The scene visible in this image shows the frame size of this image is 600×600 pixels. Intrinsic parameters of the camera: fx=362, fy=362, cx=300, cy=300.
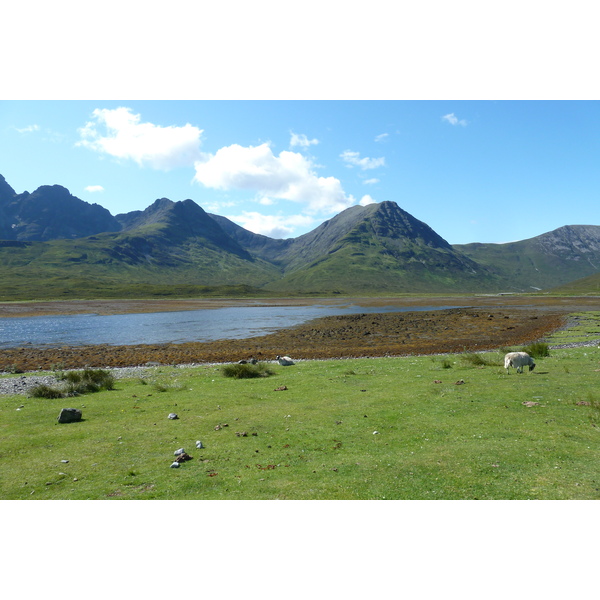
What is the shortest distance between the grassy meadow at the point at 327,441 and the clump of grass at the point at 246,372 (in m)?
3.40

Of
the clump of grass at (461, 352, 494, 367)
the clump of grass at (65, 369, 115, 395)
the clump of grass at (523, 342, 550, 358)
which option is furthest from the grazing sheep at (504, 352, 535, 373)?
the clump of grass at (65, 369, 115, 395)

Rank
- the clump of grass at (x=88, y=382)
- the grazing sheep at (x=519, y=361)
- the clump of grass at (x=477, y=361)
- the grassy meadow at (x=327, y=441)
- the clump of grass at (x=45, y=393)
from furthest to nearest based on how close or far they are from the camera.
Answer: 1. the clump of grass at (x=477, y=361)
2. the clump of grass at (x=88, y=382)
3. the clump of grass at (x=45, y=393)
4. the grazing sheep at (x=519, y=361)
5. the grassy meadow at (x=327, y=441)

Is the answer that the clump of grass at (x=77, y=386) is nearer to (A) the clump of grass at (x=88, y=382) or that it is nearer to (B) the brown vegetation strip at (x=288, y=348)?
(A) the clump of grass at (x=88, y=382)

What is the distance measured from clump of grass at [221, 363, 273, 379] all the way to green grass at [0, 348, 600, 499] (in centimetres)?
371

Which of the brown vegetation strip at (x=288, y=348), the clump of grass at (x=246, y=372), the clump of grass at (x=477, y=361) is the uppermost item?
the clump of grass at (x=477, y=361)

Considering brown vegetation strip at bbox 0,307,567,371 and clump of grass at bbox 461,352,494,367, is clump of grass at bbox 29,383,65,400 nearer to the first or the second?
brown vegetation strip at bbox 0,307,567,371

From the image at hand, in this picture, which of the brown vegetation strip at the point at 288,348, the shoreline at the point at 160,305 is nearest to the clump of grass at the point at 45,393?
the brown vegetation strip at the point at 288,348

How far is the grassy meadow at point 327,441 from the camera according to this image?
8203mm

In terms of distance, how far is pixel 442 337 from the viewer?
48.6 m

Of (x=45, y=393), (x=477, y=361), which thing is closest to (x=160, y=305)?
(x=45, y=393)

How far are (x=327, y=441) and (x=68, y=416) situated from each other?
34.5 ft

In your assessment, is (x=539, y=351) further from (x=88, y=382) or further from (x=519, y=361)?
→ (x=88, y=382)

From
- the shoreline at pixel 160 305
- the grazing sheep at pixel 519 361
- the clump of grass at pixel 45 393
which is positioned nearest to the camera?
the grazing sheep at pixel 519 361

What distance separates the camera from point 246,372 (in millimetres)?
23625
